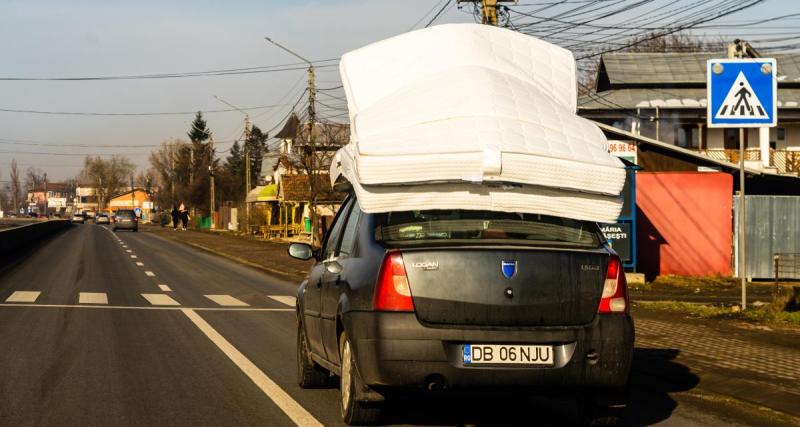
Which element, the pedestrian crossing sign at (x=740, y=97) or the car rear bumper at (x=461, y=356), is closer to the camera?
the car rear bumper at (x=461, y=356)

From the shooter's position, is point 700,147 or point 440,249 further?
point 700,147

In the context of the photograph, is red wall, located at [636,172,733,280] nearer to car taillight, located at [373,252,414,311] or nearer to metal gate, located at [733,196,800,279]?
metal gate, located at [733,196,800,279]

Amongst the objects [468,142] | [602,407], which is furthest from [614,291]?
[468,142]

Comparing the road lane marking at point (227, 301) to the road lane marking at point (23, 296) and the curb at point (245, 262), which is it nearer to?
the road lane marking at point (23, 296)

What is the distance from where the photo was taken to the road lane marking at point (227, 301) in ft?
57.1

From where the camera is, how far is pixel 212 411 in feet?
24.4

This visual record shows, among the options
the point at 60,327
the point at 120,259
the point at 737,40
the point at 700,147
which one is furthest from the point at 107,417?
the point at 700,147

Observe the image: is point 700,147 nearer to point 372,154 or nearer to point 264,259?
point 264,259

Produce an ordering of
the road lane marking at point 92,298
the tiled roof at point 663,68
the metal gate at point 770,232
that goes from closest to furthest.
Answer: the road lane marking at point 92,298, the metal gate at point 770,232, the tiled roof at point 663,68

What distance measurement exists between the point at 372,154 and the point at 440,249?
0.82 m

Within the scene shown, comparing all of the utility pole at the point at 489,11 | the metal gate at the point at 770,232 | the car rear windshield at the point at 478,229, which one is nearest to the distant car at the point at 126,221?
the utility pole at the point at 489,11

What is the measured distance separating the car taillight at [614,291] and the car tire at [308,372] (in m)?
2.87

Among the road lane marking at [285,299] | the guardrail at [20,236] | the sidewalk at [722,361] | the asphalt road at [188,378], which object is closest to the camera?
the asphalt road at [188,378]

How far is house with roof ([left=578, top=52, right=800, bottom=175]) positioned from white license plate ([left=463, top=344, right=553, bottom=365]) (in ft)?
130
